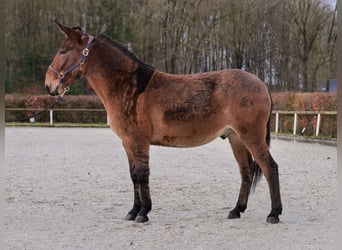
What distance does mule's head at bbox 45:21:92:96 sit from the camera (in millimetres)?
4367

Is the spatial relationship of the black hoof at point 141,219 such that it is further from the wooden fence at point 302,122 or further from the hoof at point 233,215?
the wooden fence at point 302,122

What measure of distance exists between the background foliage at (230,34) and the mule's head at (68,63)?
34.2ft

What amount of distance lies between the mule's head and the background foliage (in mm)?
10429

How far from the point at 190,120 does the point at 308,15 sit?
45.0 feet

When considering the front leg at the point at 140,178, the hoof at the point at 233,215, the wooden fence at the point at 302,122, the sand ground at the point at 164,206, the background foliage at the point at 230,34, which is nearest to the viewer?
the sand ground at the point at 164,206

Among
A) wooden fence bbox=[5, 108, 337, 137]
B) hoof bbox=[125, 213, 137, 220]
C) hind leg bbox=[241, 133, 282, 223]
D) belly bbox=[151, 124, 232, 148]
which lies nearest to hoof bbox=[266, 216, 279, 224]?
hind leg bbox=[241, 133, 282, 223]

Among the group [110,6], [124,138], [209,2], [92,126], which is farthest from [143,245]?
[110,6]

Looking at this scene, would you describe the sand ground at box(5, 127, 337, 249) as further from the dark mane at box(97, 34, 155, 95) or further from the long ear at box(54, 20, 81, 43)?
the long ear at box(54, 20, 81, 43)

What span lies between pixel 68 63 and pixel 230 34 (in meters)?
13.7

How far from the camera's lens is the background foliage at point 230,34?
17078 millimetres

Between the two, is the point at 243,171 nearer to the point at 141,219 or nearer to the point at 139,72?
the point at 141,219

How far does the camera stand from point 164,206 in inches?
205

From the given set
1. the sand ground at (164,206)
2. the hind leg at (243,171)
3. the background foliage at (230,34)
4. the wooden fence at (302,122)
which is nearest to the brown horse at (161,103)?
the hind leg at (243,171)

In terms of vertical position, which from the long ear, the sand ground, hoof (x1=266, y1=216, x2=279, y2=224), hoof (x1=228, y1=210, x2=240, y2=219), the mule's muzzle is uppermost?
the long ear
